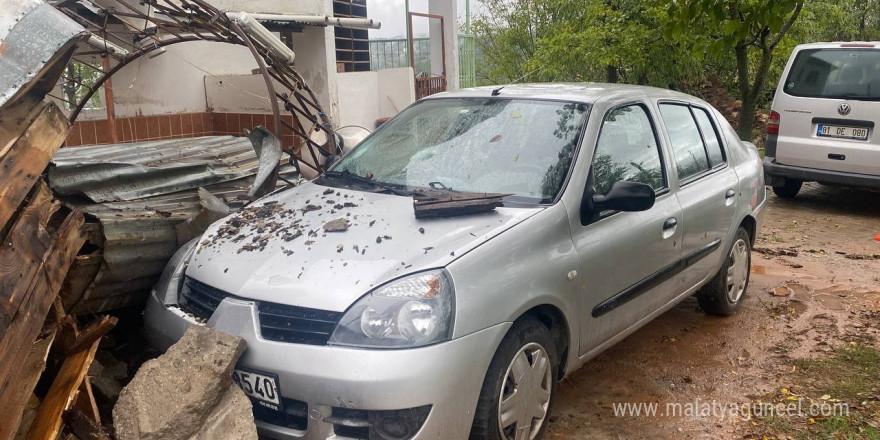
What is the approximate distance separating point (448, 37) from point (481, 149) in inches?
368

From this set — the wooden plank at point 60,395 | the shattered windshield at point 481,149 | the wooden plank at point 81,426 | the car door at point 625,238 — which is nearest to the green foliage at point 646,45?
the car door at point 625,238

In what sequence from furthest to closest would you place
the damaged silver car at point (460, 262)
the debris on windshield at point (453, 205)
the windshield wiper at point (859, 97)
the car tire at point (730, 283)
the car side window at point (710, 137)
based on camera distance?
1. the windshield wiper at point (859, 97)
2. the car tire at point (730, 283)
3. the car side window at point (710, 137)
4. the debris on windshield at point (453, 205)
5. the damaged silver car at point (460, 262)

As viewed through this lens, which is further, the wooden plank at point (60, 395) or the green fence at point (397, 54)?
the green fence at point (397, 54)

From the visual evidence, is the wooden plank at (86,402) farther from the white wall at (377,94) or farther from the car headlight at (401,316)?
the white wall at (377,94)

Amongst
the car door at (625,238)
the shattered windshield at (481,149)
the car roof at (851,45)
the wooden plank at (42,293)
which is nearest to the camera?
the wooden plank at (42,293)

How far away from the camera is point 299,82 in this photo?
587 cm

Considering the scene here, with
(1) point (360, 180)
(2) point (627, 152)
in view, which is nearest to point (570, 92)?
(2) point (627, 152)

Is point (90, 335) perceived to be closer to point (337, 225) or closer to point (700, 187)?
point (337, 225)

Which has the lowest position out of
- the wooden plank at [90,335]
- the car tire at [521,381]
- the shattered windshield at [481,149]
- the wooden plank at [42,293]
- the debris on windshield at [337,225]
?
the car tire at [521,381]

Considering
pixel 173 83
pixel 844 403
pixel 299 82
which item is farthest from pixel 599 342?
pixel 173 83

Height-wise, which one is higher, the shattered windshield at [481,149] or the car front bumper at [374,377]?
the shattered windshield at [481,149]

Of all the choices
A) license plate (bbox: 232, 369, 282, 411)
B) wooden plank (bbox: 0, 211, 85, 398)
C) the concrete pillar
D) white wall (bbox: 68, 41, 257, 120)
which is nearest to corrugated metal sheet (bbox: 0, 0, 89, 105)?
wooden plank (bbox: 0, 211, 85, 398)

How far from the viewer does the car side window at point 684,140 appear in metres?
4.56

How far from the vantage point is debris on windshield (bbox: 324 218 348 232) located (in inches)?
131
